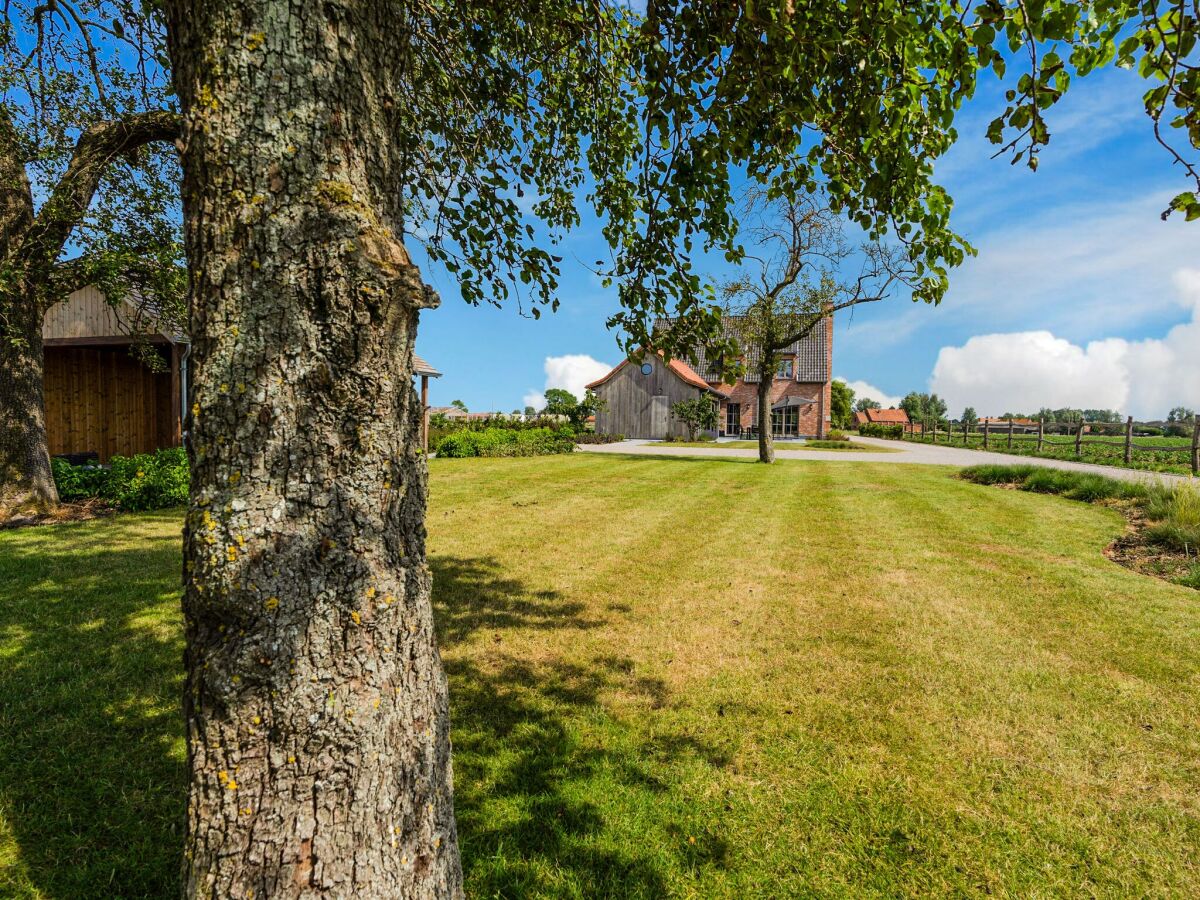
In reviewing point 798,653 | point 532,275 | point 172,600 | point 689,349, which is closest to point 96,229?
point 172,600

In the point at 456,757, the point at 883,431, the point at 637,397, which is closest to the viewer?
the point at 456,757

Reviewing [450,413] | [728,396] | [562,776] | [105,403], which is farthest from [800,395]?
[562,776]

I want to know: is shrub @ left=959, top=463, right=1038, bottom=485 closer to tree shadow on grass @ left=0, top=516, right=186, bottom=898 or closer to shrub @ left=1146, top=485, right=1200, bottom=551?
shrub @ left=1146, top=485, right=1200, bottom=551

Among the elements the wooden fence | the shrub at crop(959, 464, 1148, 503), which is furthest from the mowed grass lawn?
the wooden fence

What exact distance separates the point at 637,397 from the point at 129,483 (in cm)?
3076

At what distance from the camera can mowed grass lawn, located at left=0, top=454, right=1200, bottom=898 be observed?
98.9 inches

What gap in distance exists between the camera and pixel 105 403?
49.4 feet

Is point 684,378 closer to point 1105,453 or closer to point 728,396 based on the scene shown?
point 728,396

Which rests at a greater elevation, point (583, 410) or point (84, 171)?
point (84, 171)

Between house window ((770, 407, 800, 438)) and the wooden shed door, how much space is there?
8296 millimetres

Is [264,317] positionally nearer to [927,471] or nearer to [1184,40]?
[1184,40]

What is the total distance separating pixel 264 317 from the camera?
67.6 inches

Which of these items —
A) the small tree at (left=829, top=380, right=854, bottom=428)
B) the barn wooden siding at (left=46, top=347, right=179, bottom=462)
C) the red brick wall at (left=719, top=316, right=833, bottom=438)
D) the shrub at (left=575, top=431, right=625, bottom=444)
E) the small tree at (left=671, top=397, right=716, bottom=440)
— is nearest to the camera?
the barn wooden siding at (left=46, top=347, right=179, bottom=462)

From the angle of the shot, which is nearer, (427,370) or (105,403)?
(105,403)
